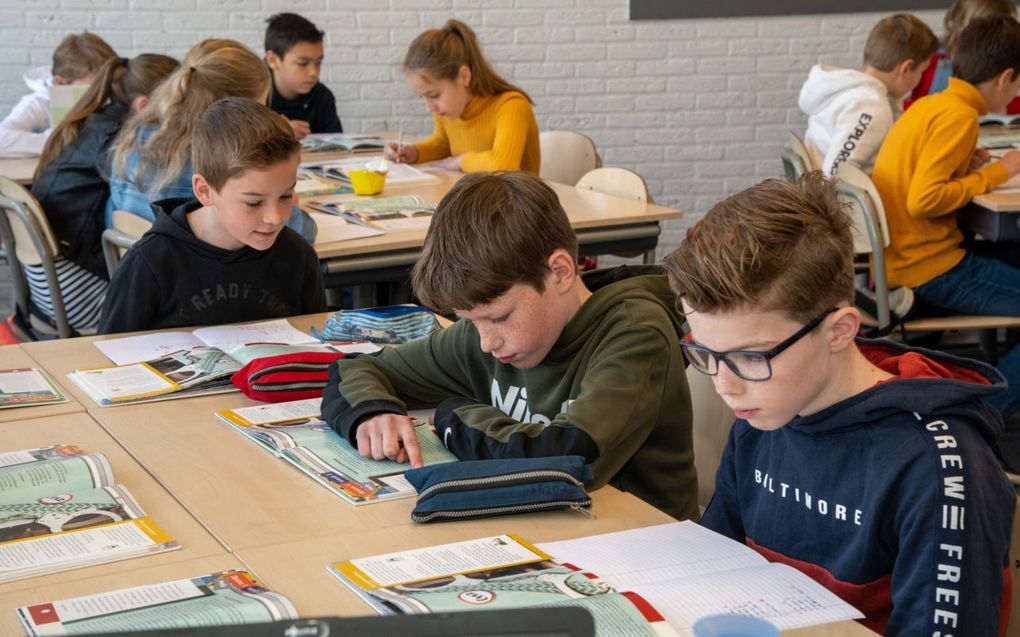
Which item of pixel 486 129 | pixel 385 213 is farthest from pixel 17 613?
pixel 486 129

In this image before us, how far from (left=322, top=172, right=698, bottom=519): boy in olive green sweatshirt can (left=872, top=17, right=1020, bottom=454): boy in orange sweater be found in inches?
76.4

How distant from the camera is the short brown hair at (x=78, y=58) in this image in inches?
178

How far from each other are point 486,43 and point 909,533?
482 centimetres

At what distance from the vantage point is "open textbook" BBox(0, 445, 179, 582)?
132 centimetres

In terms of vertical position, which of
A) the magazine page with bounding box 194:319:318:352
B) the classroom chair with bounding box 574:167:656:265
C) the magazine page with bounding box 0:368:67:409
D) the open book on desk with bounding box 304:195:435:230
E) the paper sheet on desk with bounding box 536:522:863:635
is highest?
the classroom chair with bounding box 574:167:656:265

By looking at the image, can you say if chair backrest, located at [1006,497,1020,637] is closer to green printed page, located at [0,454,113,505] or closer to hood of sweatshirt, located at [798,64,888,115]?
green printed page, located at [0,454,113,505]

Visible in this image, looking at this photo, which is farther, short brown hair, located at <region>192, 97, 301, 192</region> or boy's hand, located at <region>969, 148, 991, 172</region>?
boy's hand, located at <region>969, 148, 991, 172</region>

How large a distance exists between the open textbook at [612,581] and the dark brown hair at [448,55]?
2.87 meters

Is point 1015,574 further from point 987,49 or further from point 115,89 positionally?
point 115,89

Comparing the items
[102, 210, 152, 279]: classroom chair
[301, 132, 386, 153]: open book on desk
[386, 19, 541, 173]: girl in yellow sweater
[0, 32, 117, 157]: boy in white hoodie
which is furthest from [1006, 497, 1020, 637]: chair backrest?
[0, 32, 117, 157]: boy in white hoodie

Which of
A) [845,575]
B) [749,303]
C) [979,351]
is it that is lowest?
[979,351]

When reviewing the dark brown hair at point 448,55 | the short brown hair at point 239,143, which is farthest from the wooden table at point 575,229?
the short brown hair at point 239,143

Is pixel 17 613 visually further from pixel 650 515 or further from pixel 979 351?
pixel 979 351

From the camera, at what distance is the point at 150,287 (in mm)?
2393
